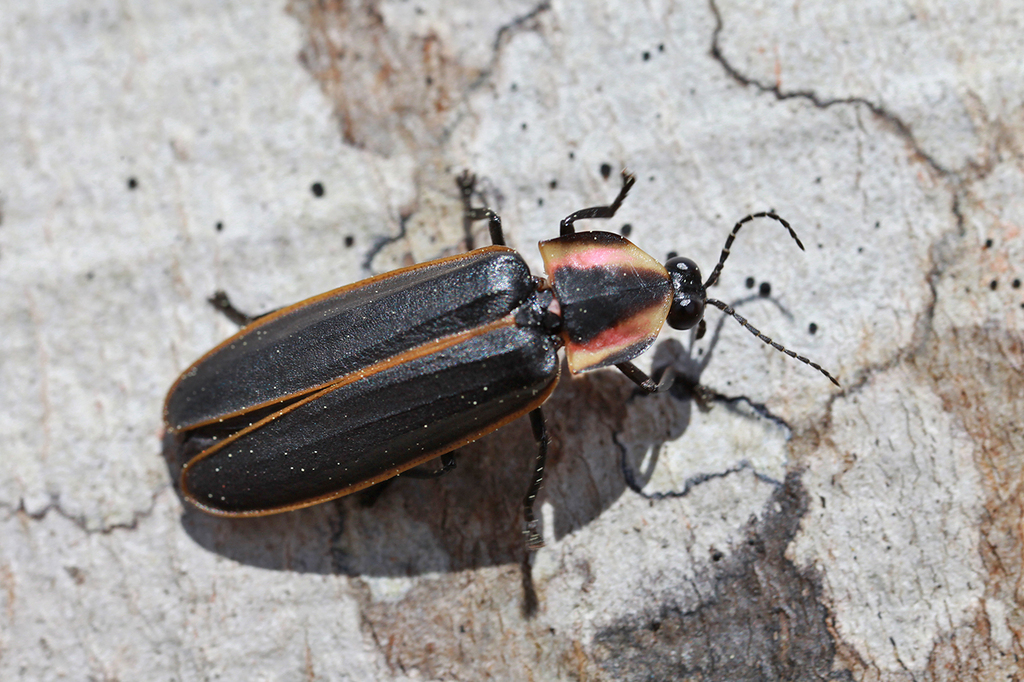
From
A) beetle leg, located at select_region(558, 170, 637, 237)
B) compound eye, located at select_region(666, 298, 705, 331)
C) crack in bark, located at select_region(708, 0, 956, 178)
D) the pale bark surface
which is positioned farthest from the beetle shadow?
crack in bark, located at select_region(708, 0, 956, 178)

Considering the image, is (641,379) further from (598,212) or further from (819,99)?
(819,99)

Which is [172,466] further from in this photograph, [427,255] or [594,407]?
[594,407]

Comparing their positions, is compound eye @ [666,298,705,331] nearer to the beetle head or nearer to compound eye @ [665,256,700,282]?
the beetle head

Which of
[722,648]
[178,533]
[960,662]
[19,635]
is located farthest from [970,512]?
[19,635]

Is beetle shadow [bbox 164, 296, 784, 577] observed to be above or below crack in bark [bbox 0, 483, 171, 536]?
below

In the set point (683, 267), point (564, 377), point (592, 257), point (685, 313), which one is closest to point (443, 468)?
point (564, 377)

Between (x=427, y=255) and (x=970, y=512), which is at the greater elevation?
(x=427, y=255)

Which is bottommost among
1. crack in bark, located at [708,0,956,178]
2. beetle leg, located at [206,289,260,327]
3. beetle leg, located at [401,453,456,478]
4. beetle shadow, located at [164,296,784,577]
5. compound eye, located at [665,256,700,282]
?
beetle shadow, located at [164,296,784,577]

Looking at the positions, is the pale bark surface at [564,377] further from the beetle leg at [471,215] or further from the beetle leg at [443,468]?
the beetle leg at [443,468]
